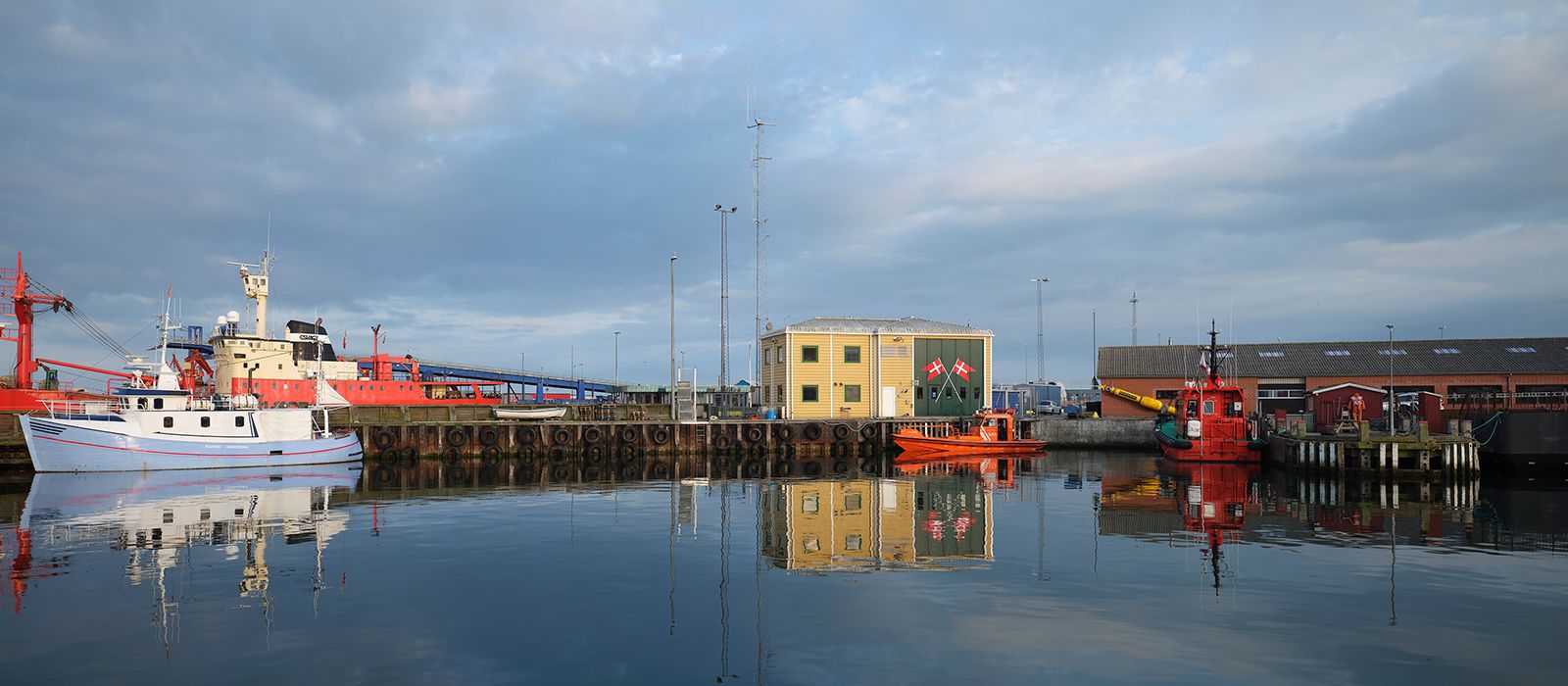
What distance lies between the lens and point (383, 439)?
144ft

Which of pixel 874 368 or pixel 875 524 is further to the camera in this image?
pixel 874 368

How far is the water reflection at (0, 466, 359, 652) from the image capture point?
15.2 meters

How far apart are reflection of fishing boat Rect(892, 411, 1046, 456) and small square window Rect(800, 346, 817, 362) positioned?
690cm

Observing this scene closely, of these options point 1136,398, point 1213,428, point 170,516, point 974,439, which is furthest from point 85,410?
point 1136,398

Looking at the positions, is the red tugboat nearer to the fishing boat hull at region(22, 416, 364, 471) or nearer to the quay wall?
the quay wall

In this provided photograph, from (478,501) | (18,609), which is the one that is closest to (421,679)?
(18,609)

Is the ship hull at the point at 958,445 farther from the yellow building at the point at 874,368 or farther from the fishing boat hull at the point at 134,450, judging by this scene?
the fishing boat hull at the point at 134,450

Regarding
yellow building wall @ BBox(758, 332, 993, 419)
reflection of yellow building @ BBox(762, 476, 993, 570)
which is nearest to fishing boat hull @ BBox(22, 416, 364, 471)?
reflection of yellow building @ BBox(762, 476, 993, 570)

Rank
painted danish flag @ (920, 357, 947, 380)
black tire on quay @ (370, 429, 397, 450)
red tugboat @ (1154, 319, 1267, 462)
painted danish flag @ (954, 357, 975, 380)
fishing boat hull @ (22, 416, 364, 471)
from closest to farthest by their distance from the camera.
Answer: fishing boat hull @ (22, 416, 364, 471)
red tugboat @ (1154, 319, 1267, 462)
black tire on quay @ (370, 429, 397, 450)
painted danish flag @ (920, 357, 947, 380)
painted danish flag @ (954, 357, 975, 380)

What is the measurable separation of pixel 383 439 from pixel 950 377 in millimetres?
32359

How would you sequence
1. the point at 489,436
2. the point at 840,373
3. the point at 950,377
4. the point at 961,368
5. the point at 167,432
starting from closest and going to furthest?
the point at 167,432 < the point at 489,436 < the point at 840,373 < the point at 961,368 < the point at 950,377

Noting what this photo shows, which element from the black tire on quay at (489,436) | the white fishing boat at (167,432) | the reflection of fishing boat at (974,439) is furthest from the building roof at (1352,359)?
the white fishing boat at (167,432)

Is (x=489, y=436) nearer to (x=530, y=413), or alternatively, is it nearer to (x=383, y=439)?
(x=530, y=413)

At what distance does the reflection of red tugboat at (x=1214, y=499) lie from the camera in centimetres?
2009
